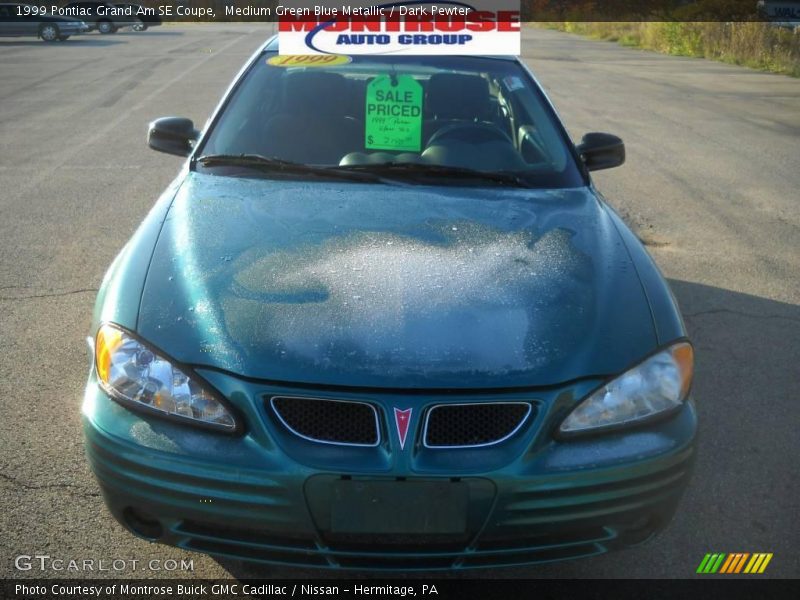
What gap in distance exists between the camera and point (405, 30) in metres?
4.43

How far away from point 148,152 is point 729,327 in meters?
6.80

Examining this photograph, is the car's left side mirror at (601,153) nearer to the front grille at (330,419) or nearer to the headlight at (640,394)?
the headlight at (640,394)

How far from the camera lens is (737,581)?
8.80 feet

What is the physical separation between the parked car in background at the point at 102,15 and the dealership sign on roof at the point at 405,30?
38327 mm

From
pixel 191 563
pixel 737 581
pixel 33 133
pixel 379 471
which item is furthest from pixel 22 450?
pixel 33 133

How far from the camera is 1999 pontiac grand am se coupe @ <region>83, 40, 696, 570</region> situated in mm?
2199

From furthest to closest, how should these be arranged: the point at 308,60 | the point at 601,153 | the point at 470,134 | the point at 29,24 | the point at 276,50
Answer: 1. the point at 29,24
2. the point at 276,50
3. the point at 308,60
4. the point at 601,153
5. the point at 470,134

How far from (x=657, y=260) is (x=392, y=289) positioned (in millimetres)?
3660

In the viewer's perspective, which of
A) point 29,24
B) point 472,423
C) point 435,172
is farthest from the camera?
point 29,24

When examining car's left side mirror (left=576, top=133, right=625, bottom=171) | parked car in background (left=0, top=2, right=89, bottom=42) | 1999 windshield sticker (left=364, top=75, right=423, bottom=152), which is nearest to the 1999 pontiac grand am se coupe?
1999 windshield sticker (left=364, top=75, right=423, bottom=152)

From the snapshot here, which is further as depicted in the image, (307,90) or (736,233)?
(736,233)

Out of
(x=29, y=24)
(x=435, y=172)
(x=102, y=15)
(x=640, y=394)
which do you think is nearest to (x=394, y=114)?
(x=435, y=172)

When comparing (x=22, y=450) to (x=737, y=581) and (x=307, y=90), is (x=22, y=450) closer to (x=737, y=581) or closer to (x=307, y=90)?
(x=307, y=90)

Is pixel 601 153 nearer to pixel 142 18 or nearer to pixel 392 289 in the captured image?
pixel 392 289
